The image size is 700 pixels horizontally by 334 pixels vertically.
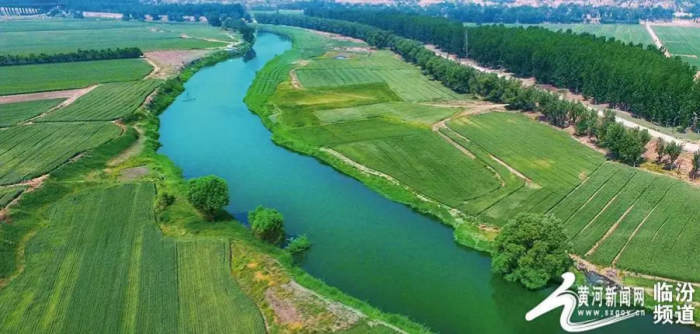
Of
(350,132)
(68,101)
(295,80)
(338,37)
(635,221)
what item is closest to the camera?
(635,221)

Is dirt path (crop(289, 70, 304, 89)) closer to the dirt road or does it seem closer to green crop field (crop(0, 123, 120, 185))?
green crop field (crop(0, 123, 120, 185))

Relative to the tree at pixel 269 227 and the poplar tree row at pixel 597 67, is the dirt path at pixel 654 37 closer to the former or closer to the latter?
the poplar tree row at pixel 597 67

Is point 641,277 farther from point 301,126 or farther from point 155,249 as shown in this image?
point 301,126

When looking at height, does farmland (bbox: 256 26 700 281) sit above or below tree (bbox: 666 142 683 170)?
below

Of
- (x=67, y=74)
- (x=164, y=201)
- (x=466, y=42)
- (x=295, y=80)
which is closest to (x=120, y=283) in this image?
(x=164, y=201)

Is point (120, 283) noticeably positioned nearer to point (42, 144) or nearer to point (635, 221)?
point (42, 144)

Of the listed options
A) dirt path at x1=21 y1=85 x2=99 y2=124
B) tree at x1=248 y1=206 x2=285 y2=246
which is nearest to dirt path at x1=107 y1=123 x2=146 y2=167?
dirt path at x1=21 y1=85 x2=99 y2=124

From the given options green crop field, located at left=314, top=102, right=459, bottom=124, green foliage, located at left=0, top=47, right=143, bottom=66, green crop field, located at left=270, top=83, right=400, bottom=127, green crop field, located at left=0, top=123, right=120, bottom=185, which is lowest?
green crop field, located at left=314, top=102, right=459, bottom=124

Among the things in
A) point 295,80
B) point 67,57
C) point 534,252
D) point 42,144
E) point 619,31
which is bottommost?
point 619,31
